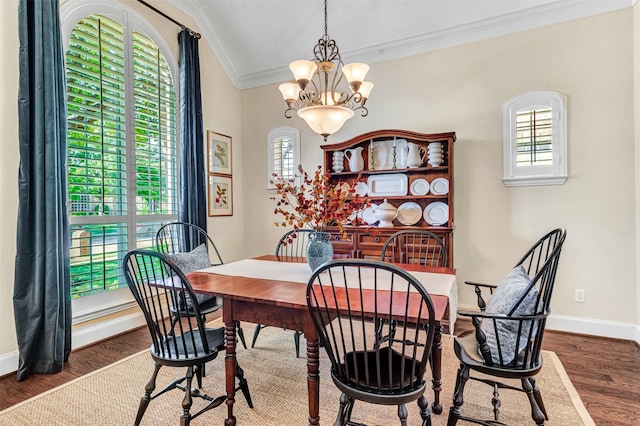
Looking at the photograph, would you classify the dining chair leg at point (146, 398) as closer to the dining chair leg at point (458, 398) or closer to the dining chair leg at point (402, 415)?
the dining chair leg at point (402, 415)

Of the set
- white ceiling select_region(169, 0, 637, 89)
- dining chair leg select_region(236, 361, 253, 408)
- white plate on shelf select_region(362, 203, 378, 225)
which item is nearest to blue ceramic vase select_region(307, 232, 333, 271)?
dining chair leg select_region(236, 361, 253, 408)

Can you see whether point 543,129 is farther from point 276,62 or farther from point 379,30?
point 276,62

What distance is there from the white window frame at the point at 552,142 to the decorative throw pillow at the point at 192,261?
9.74 ft

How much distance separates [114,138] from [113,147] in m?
0.09

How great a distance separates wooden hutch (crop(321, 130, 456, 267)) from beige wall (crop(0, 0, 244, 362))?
5.16 feet

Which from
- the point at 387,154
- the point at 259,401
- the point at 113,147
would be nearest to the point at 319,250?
the point at 259,401

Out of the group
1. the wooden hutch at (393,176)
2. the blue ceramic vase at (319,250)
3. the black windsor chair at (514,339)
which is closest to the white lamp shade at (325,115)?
the blue ceramic vase at (319,250)

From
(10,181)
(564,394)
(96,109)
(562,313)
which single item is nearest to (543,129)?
(562,313)

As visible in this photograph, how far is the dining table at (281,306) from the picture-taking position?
1682 mm

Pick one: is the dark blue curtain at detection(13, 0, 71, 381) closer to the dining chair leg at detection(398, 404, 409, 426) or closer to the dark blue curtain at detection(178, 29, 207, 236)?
the dark blue curtain at detection(178, 29, 207, 236)

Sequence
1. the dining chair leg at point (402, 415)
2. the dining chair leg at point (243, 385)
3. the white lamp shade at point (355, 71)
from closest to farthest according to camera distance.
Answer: the dining chair leg at point (402, 415) < the dining chair leg at point (243, 385) < the white lamp shade at point (355, 71)

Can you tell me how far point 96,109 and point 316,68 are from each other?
2.04 metres

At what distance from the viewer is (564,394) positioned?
2201 millimetres

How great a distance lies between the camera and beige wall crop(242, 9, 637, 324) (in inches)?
121
